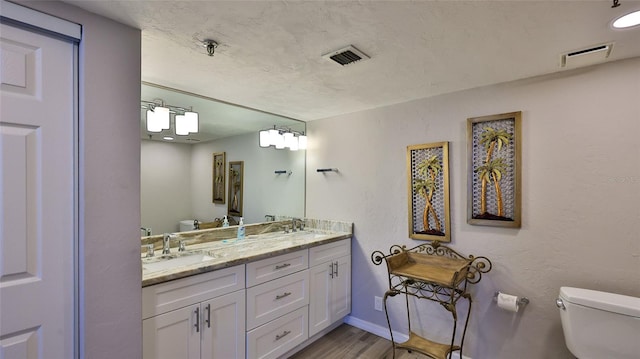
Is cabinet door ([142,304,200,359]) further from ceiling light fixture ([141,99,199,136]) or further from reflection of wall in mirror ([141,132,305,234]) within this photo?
ceiling light fixture ([141,99,199,136])

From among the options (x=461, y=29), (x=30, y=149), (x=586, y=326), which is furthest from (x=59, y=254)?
(x=586, y=326)

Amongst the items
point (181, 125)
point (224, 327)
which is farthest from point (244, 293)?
point (181, 125)

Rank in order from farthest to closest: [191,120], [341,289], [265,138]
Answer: [265,138] → [341,289] → [191,120]

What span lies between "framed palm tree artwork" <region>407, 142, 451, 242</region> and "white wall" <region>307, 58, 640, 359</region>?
0.06 m

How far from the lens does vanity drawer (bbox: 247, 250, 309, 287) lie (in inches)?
75.2

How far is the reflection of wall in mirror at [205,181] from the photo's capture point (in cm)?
207

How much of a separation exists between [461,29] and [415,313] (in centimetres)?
215

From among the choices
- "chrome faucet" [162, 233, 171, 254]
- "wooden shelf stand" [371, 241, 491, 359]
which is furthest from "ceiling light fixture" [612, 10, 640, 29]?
"chrome faucet" [162, 233, 171, 254]

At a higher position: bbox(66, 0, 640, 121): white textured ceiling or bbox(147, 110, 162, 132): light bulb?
bbox(66, 0, 640, 121): white textured ceiling

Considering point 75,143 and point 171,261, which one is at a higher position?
point 75,143

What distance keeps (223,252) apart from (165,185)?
71 centimetres

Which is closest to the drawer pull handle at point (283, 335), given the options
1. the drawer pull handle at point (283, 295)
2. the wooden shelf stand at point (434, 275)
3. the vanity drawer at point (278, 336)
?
the vanity drawer at point (278, 336)

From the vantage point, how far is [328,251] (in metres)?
2.55

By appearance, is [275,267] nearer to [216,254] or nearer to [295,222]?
[216,254]
